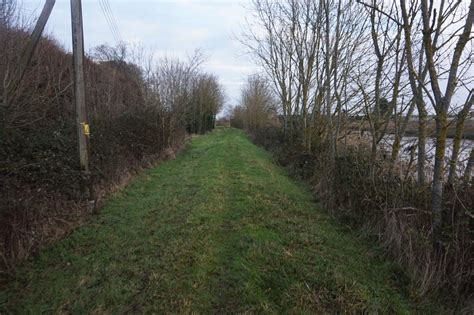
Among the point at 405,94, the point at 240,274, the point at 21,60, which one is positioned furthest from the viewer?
the point at 405,94

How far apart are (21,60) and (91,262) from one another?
4014mm

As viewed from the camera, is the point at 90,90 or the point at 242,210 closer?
the point at 242,210

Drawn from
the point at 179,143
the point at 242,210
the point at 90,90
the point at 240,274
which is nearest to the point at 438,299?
the point at 240,274

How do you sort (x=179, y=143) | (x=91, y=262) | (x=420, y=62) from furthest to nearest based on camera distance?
(x=179, y=143)
(x=420, y=62)
(x=91, y=262)

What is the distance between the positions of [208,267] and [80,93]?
442 centimetres

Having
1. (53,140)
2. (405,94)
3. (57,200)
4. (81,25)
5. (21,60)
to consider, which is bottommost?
(57,200)

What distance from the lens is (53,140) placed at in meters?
6.27

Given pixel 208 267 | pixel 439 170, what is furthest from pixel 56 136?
pixel 439 170

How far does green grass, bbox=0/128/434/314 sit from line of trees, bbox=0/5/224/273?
1.67 feet

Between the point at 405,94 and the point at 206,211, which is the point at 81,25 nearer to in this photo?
the point at 206,211

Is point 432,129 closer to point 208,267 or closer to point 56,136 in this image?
point 208,267

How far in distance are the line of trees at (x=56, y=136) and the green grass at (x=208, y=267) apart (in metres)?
0.51

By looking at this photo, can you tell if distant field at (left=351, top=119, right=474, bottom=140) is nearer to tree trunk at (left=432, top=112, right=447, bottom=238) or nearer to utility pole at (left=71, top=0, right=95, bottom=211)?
tree trunk at (left=432, top=112, right=447, bottom=238)

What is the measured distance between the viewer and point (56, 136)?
646cm
